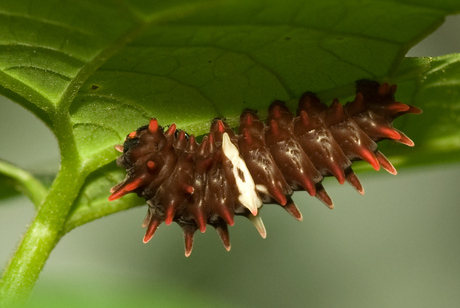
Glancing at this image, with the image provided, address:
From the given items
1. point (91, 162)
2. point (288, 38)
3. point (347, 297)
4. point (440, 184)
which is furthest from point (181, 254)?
point (288, 38)

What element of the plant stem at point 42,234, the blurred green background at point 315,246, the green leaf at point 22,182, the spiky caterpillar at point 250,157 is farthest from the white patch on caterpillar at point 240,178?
the blurred green background at point 315,246

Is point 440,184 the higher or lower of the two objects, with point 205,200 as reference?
higher

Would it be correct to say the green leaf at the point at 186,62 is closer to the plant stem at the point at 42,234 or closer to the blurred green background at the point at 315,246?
the plant stem at the point at 42,234

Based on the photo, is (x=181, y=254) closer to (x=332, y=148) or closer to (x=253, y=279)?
(x=253, y=279)

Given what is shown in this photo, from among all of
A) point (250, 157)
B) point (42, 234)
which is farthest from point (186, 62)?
point (42, 234)

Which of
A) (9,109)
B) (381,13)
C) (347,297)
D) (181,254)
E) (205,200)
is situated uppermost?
(9,109)

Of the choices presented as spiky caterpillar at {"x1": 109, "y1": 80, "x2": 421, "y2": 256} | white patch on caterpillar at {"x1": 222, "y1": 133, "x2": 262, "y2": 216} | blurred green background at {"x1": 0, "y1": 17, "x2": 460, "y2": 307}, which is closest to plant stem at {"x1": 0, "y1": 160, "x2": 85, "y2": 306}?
spiky caterpillar at {"x1": 109, "y1": 80, "x2": 421, "y2": 256}
